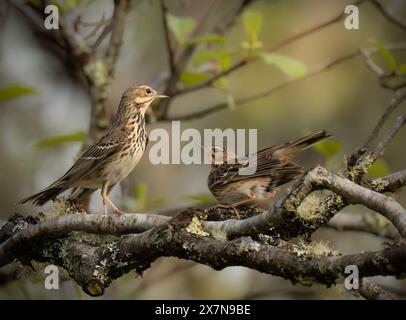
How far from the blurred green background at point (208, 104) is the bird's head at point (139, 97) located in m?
1.47

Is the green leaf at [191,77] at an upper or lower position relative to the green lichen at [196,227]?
upper

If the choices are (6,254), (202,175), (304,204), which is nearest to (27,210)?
(202,175)

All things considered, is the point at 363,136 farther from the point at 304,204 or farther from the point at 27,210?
the point at 304,204

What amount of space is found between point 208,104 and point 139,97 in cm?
380

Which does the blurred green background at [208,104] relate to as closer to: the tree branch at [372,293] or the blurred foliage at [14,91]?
the blurred foliage at [14,91]

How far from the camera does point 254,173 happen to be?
4934 millimetres

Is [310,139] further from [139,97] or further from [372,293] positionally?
[139,97]

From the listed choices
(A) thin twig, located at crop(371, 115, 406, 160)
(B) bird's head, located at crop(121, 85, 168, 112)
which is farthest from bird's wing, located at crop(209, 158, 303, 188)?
(A) thin twig, located at crop(371, 115, 406, 160)

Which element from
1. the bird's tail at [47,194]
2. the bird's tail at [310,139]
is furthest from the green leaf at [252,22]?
the bird's tail at [47,194]

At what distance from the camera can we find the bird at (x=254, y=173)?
14.6 ft

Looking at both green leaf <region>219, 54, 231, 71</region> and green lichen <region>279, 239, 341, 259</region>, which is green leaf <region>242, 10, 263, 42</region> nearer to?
green leaf <region>219, 54, 231, 71</region>

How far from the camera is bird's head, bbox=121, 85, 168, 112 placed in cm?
573

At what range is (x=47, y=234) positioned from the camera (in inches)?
154

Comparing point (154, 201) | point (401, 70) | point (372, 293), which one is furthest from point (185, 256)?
point (154, 201)
